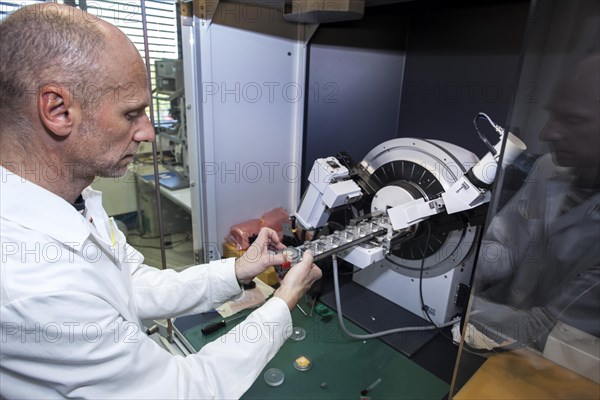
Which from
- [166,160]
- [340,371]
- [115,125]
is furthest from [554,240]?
[166,160]

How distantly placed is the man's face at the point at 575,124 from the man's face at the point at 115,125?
2.89 feet

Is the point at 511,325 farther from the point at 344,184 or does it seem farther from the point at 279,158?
the point at 279,158

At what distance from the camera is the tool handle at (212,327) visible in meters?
1.41

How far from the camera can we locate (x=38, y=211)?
73 cm

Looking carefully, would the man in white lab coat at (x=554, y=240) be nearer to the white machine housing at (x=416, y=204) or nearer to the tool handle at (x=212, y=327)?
the white machine housing at (x=416, y=204)

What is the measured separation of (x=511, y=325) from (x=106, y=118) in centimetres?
112

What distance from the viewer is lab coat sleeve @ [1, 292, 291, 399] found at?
66 centimetres

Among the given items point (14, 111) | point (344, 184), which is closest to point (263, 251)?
point (344, 184)

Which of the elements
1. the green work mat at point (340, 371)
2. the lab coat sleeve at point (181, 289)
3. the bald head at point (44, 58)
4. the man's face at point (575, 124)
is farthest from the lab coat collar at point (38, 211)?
the man's face at point (575, 124)

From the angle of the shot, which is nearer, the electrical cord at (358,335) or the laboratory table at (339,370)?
the laboratory table at (339,370)

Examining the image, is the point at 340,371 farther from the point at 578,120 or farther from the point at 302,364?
the point at 578,120

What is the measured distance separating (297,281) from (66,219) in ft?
2.02

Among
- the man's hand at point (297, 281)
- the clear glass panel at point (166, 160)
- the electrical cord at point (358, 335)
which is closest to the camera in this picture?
the man's hand at point (297, 281)

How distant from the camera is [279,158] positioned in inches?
78.2
